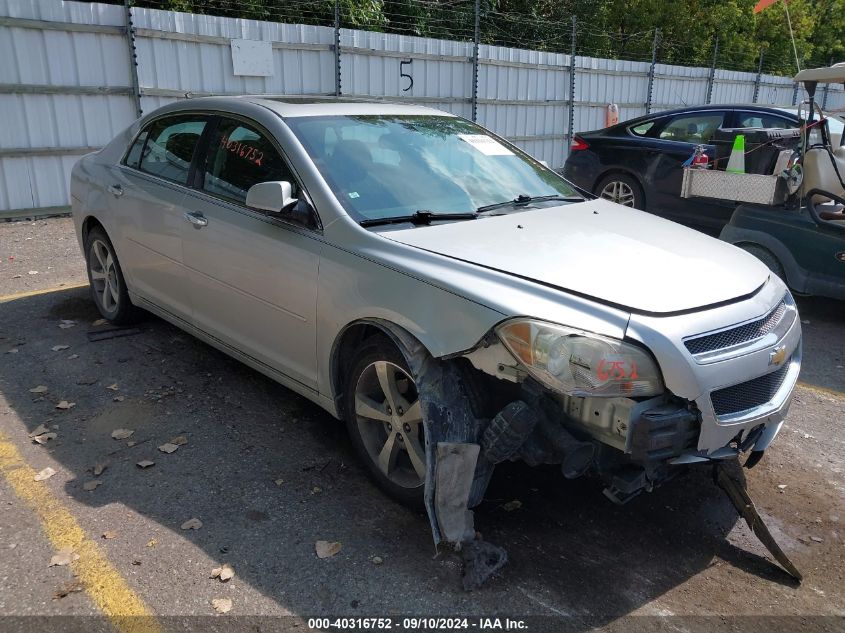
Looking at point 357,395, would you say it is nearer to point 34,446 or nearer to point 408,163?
point 408,163

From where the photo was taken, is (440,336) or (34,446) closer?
(440,336)

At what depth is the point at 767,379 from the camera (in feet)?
10.3

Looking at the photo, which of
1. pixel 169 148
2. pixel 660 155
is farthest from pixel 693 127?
pixel 169 148

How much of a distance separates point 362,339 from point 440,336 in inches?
23.0

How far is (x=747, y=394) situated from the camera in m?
3.01

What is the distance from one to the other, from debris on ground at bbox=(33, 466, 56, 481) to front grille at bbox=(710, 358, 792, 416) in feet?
10.1

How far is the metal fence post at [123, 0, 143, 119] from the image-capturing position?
9859 millimetres

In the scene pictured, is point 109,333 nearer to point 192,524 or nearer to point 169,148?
point 169,148

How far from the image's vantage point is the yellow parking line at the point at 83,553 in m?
2.76

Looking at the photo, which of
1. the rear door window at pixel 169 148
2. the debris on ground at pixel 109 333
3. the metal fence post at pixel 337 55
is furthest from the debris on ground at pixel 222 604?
the metal fence post at pixel 337 55

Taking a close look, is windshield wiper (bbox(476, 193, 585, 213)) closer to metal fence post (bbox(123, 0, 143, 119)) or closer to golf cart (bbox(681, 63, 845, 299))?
golf cart (bbox(681, 63, 845, 299))

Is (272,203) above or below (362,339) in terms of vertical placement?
above

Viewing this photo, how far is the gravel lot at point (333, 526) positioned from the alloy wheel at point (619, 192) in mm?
4901

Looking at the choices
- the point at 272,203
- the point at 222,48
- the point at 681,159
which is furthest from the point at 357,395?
the point at 222,48
